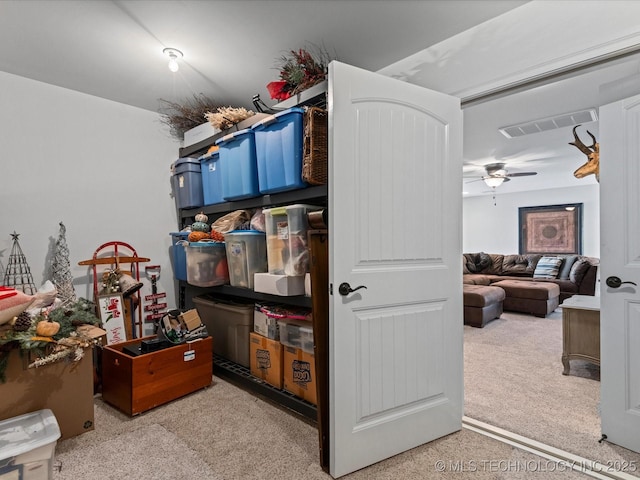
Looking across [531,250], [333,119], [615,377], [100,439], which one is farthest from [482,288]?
[100,439]

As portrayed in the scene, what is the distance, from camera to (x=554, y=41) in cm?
194

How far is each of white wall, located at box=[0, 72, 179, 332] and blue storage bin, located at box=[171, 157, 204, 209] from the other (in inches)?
12.4

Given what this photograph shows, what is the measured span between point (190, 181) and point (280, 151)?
135cm

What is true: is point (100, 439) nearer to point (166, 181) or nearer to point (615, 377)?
point (166, 181)

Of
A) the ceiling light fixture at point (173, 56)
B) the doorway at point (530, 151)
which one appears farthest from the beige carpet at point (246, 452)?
the ceiling light fixture at point (173, 56)

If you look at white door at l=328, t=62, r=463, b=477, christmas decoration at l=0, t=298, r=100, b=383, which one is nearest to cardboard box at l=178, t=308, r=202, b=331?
christmas decoration at l=0, t=298, r=100, b=383

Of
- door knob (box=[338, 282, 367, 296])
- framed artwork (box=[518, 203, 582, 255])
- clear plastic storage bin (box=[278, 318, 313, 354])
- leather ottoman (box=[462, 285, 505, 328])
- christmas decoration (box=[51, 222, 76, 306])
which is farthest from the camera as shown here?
framed artwork (box=[518, 203, 582, 255])

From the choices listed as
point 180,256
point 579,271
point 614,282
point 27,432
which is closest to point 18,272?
point 180,256

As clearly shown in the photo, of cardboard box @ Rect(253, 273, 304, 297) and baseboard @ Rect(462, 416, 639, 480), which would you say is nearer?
baseboard @ Rect(462, 416, 639, 480)

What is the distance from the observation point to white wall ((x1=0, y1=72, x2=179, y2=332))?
2730 millimetres

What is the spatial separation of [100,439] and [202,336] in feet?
2.83

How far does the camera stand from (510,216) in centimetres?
876

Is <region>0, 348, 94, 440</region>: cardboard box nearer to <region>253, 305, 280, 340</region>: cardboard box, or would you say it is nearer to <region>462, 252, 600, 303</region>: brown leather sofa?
<region>253, 305, 280, 340</region>: cardboard box

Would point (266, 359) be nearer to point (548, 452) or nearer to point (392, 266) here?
point (392, 266)
